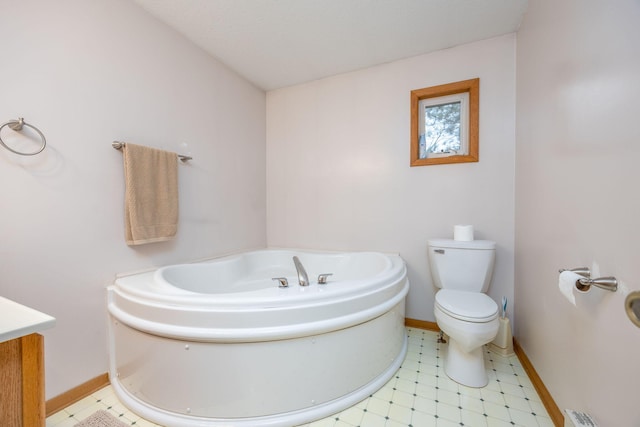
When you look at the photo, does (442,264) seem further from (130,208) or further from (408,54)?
(130,208)

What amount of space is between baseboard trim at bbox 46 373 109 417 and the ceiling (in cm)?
226

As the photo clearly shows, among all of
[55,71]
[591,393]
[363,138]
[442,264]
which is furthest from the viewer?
[363,138]

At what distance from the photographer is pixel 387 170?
7.12ft

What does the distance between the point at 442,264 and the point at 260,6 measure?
2.11m

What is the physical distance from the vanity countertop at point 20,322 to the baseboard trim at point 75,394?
0.99 metres

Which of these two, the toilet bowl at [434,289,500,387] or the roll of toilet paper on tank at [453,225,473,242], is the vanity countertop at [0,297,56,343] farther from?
the roll of toilet paper on tank at [453,225,473,242]

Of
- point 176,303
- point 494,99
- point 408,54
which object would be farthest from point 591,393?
point 408,54

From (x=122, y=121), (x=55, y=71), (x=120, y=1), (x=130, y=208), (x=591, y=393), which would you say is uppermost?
(x=120, y=1)

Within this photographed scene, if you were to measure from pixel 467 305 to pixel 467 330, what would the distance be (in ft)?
0.50

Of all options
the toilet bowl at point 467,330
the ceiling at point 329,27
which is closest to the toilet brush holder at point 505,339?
the toilet bowl at point 467,330

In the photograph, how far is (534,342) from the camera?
1456 mm

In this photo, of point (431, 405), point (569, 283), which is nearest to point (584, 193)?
point (569, 283)

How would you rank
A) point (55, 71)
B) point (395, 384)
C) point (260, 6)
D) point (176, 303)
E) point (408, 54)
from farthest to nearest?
point (408, 54)
point (260, 6)
point (395, 384)
point (55, 71)
point (176, 303)

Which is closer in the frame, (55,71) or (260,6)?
(55,71)
